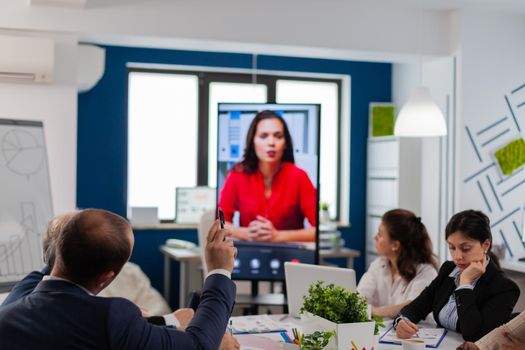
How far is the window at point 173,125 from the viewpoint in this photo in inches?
255

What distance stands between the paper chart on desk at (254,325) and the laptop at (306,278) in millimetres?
146

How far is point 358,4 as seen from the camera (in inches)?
204

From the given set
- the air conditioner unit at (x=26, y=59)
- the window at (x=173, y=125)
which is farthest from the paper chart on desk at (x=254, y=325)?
the window at (x=173, y=125)

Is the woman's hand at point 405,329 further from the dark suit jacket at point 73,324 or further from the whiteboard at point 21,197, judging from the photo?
the whiteboard at point 21,197

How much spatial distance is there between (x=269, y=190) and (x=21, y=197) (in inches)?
60.6

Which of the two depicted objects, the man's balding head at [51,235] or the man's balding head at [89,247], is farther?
the man's balding head at [51,235]

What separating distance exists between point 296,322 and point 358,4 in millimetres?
2949

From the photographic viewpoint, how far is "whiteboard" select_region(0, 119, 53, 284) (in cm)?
327

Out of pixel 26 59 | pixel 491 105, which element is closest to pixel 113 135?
pixel 26 59

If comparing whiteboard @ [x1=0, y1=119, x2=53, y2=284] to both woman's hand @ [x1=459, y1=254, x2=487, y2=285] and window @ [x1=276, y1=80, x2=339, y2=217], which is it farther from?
window @ [x1=276, y1=80, x2=339, y2=217]

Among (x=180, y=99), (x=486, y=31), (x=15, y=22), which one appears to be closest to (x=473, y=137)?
(x=486, y=31)

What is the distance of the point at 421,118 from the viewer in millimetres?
4676

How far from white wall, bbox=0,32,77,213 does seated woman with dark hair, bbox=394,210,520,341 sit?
2508mm

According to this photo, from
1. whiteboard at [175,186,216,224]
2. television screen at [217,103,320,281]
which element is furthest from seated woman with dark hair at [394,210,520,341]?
whiteboard at [175,186,216,224]
